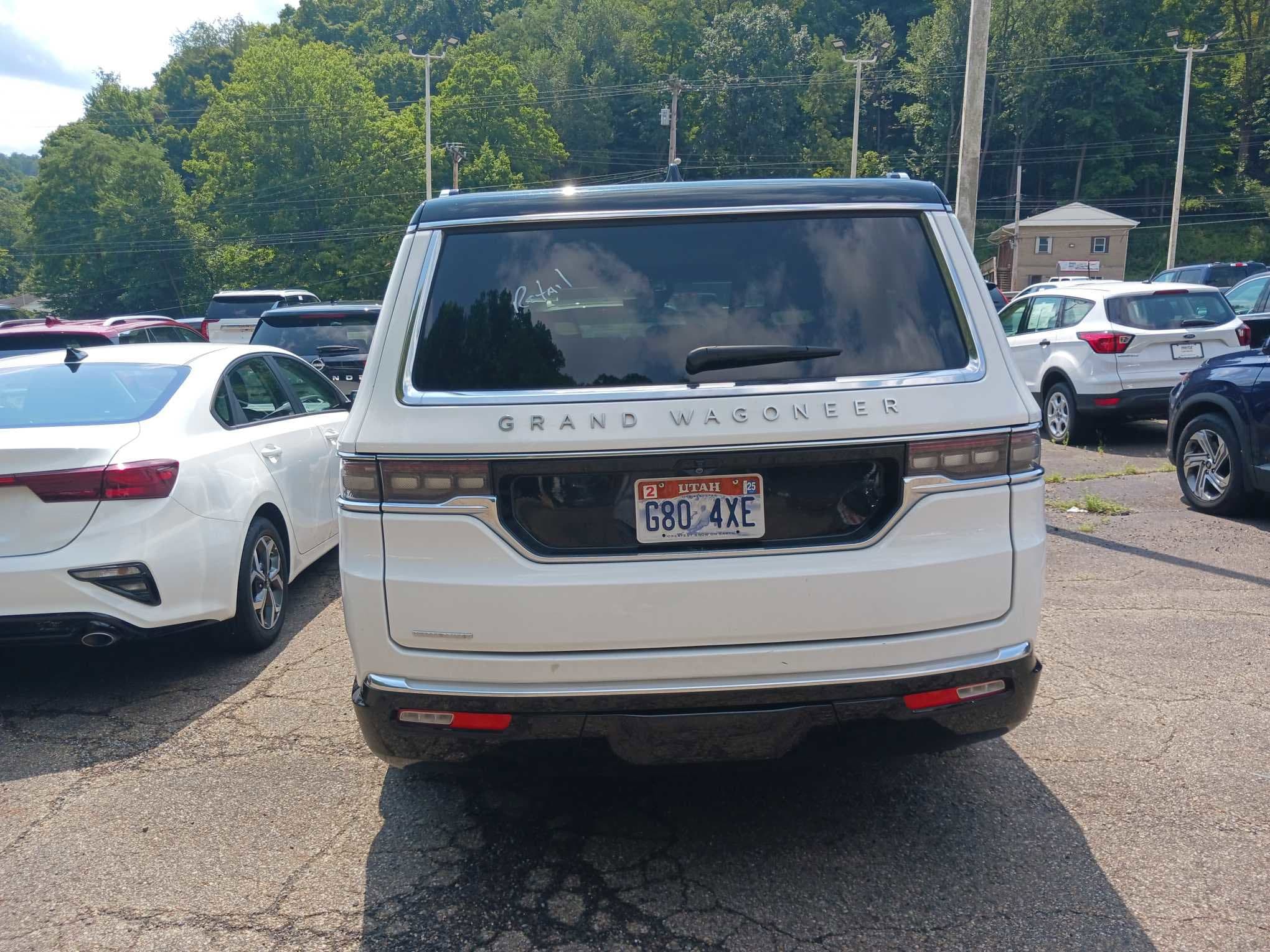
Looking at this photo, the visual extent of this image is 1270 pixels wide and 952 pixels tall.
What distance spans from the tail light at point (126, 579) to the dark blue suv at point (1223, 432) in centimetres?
686

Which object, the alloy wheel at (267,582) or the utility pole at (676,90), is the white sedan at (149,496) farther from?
the utility pole at (676,90)

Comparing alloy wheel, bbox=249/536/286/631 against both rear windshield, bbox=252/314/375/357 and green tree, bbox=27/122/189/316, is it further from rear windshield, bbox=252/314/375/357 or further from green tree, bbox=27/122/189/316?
green tree, bbox=27/122/189/316

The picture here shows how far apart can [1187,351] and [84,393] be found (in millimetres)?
10162

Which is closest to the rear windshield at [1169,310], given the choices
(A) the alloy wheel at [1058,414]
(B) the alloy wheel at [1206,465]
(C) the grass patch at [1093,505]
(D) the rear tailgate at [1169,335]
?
(D) the rear tailgate at [1169,335]

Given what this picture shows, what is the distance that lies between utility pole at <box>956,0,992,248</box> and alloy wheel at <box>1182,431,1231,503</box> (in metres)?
4.25

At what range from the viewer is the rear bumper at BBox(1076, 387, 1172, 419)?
10.6 meters

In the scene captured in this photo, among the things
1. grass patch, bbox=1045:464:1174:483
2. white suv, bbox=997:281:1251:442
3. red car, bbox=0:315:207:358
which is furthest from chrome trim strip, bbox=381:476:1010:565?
white suv, bbox=997:281:1251:442

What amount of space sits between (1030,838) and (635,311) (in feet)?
6.66

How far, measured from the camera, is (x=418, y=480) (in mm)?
2713

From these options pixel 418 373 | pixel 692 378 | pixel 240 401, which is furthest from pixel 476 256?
pixel 240 401

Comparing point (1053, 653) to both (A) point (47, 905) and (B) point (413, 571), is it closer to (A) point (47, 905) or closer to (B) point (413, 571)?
(B) point (413, 571)

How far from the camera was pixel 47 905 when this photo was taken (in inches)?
118

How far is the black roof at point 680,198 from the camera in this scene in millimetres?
2902

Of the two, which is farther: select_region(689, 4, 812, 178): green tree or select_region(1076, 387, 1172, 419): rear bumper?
select_region(689, 4, 812, 178): green tree
